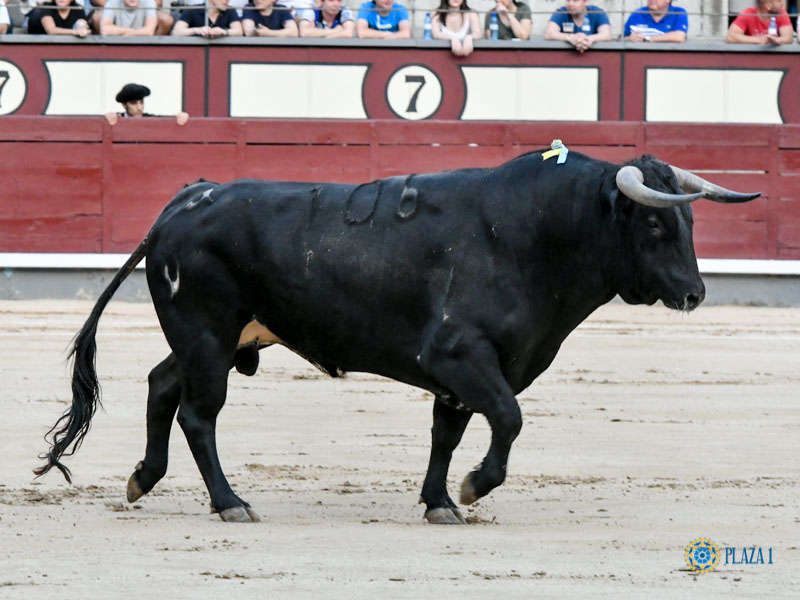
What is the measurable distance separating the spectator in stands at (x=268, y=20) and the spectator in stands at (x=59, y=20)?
109 cm

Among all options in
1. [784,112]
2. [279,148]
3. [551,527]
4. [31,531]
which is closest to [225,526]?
[31,531]

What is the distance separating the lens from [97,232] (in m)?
11.0

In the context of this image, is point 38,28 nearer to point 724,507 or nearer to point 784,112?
point 784,112

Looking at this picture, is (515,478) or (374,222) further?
(515,478)

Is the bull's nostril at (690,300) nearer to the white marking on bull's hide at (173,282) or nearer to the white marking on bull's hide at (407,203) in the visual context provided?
the white marking on bull's hide at (407,203)

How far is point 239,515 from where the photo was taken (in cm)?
433

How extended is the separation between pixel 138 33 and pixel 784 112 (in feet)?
14.9

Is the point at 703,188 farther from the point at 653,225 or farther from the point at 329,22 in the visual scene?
the point at 329,22

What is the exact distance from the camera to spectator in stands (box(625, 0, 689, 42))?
36.8ft

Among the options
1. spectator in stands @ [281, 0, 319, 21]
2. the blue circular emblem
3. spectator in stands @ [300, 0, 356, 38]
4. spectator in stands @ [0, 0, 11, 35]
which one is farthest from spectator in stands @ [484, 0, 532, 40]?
the blue circular emblem

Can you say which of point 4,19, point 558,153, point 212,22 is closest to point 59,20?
point 4,19

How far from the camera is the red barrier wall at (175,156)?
10.9 metres

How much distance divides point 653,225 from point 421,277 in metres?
0.65

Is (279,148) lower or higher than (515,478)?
higher
